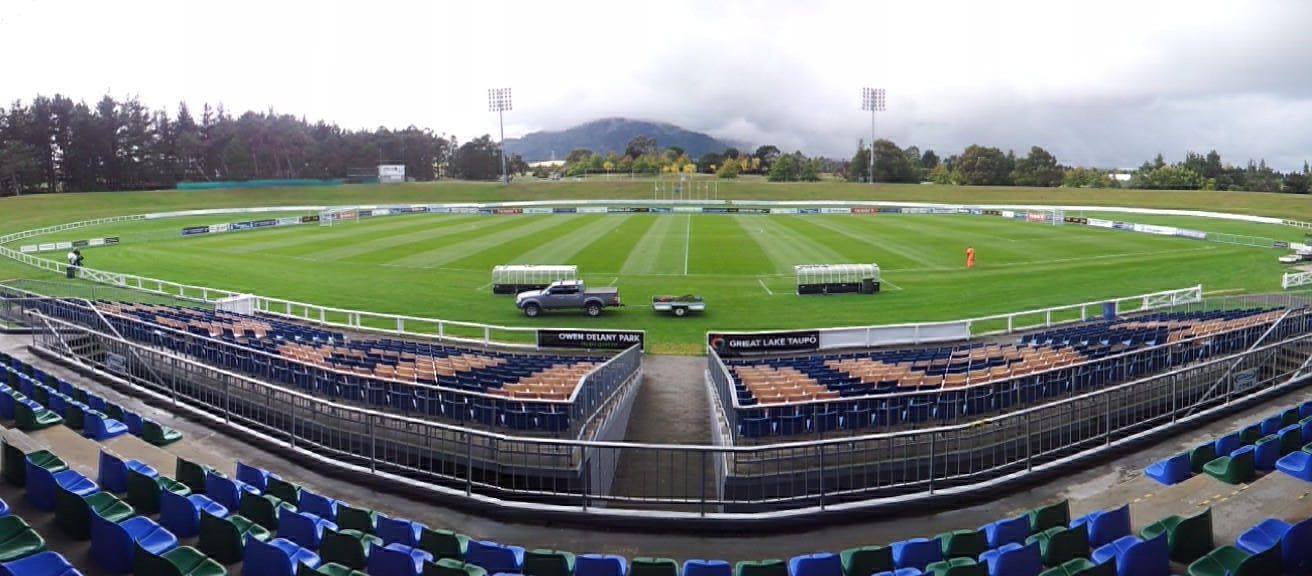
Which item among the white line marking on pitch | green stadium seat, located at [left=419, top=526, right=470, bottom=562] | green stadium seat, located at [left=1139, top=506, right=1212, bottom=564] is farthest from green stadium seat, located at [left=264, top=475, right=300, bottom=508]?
the white line marking on pitch

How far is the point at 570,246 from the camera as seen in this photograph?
203 feet

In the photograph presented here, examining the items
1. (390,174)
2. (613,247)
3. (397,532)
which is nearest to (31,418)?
(397,532)

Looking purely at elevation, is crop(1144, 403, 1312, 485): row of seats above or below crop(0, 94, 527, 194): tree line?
below

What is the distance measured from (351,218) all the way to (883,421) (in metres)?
89.3

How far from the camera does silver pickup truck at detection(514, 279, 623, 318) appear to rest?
36.3 meters

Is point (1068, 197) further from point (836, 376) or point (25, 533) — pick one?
point (25, 533)

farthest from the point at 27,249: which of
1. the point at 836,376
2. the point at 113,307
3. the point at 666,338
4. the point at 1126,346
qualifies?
the point at 1126,346

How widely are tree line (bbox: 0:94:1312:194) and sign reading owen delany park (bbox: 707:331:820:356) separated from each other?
122m

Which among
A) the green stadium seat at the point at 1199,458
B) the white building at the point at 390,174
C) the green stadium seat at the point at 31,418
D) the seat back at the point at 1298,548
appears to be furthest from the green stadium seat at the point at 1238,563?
the white building at the point at 390,174

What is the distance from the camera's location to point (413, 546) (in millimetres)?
8422

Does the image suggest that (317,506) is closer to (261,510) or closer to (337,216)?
(261,510)

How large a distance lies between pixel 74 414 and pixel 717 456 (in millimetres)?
9667

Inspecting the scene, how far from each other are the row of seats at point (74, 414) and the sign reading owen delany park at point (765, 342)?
57.6 ft

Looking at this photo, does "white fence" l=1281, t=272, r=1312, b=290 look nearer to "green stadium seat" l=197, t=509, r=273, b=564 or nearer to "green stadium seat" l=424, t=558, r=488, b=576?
"green stadium seat" l=424, t=558, r=488, b=576
